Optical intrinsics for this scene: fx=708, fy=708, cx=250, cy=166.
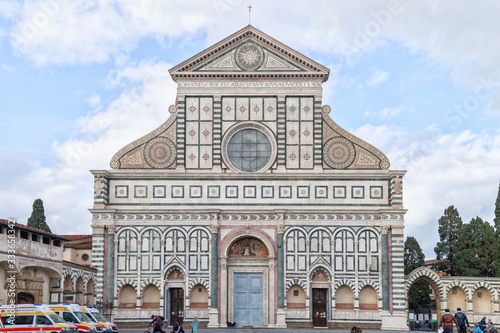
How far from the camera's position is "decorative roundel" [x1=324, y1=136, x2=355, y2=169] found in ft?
140

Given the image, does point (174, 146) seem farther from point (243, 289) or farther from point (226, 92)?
point (243, 289)

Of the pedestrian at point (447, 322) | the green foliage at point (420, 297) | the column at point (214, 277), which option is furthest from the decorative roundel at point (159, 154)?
the pedestrian at point (447, 322)

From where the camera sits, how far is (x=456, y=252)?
162 feet

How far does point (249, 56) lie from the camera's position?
43.6m

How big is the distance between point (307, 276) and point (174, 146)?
11113 mm

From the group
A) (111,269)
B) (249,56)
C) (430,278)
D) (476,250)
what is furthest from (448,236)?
(111,269)

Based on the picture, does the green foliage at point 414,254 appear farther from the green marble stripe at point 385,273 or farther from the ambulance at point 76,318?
the ambulance at point 76,318

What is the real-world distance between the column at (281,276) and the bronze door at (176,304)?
18.7 feet

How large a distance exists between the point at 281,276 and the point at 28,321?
57.4 ft

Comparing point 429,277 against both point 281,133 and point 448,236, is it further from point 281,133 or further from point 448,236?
point 281,133

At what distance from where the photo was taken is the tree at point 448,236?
50156mm

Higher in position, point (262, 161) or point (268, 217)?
point (262, 161)

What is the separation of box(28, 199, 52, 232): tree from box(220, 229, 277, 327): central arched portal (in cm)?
1771

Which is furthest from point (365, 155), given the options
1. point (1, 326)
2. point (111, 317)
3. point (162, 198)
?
point (1, 326)
